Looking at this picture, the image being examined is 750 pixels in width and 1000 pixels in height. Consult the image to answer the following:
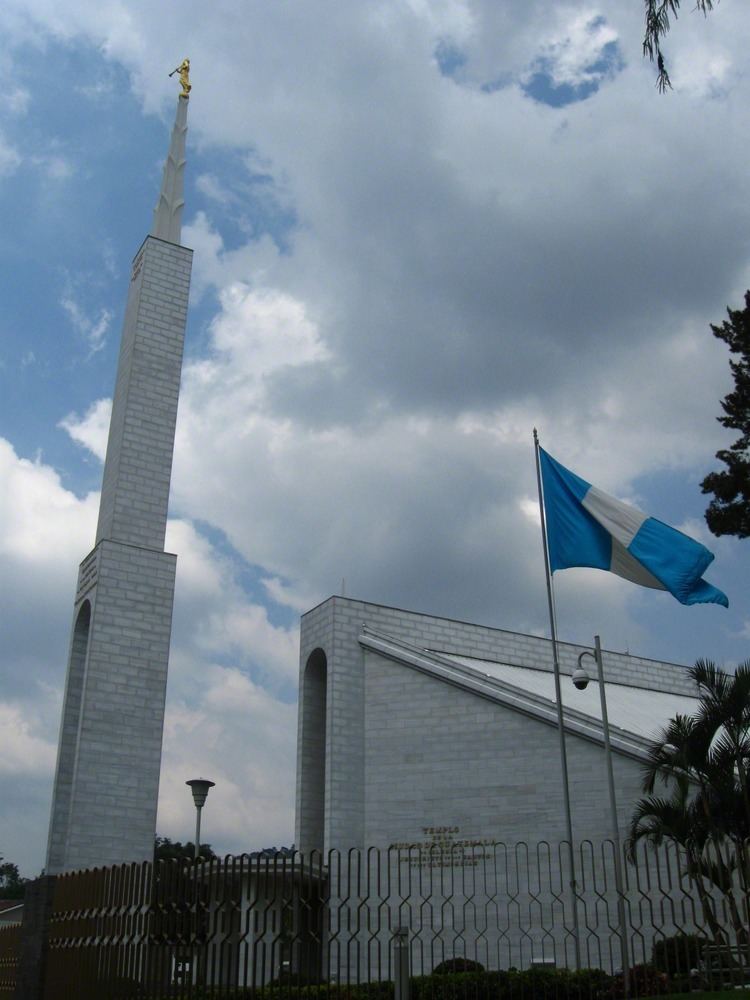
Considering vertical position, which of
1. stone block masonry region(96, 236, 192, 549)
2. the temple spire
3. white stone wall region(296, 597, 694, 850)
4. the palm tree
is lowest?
the palm tree

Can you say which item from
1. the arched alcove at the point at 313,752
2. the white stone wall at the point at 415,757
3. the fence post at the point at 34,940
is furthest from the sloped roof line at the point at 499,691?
the fence post at the point at 34,940

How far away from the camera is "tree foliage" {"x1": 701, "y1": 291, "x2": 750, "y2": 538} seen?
60.6ft

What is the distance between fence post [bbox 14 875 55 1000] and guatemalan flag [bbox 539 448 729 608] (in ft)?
33.6

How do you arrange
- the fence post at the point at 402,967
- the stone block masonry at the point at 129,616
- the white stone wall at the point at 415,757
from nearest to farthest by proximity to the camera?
the fence post at the point at 402,967, the white stone wall at the point at 415,757, the stone block masonry at the point at 129,616

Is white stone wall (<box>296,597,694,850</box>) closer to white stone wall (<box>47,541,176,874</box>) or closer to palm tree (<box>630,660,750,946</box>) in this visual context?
white stone wall (<box>47,541,176,874</box>)

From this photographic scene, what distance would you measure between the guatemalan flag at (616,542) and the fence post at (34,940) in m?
10.2

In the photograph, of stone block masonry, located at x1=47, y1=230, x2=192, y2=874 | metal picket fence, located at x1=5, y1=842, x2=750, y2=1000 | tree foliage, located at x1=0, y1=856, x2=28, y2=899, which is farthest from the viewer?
tree foliage, located at x1=0, y1=856, x2=28, y2=899

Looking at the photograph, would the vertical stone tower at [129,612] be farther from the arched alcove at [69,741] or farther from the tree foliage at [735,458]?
the tree foliage at [735,458]

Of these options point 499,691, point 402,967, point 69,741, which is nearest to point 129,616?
point 69,741

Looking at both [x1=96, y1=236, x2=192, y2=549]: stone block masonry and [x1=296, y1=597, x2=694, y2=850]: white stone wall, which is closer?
[x1=296, y1=597, x2=694, y2=850]: white stone wall

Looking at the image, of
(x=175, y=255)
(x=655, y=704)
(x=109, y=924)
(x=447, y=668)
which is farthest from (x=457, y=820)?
(x=175, y=255)

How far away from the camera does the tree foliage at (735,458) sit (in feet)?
60.6

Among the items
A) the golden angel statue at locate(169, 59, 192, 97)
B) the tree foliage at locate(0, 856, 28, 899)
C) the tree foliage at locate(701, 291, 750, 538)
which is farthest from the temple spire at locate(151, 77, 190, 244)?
the tree foliage at locate(0, 856, 28, 899)

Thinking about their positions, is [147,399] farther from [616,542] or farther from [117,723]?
[616,542]
